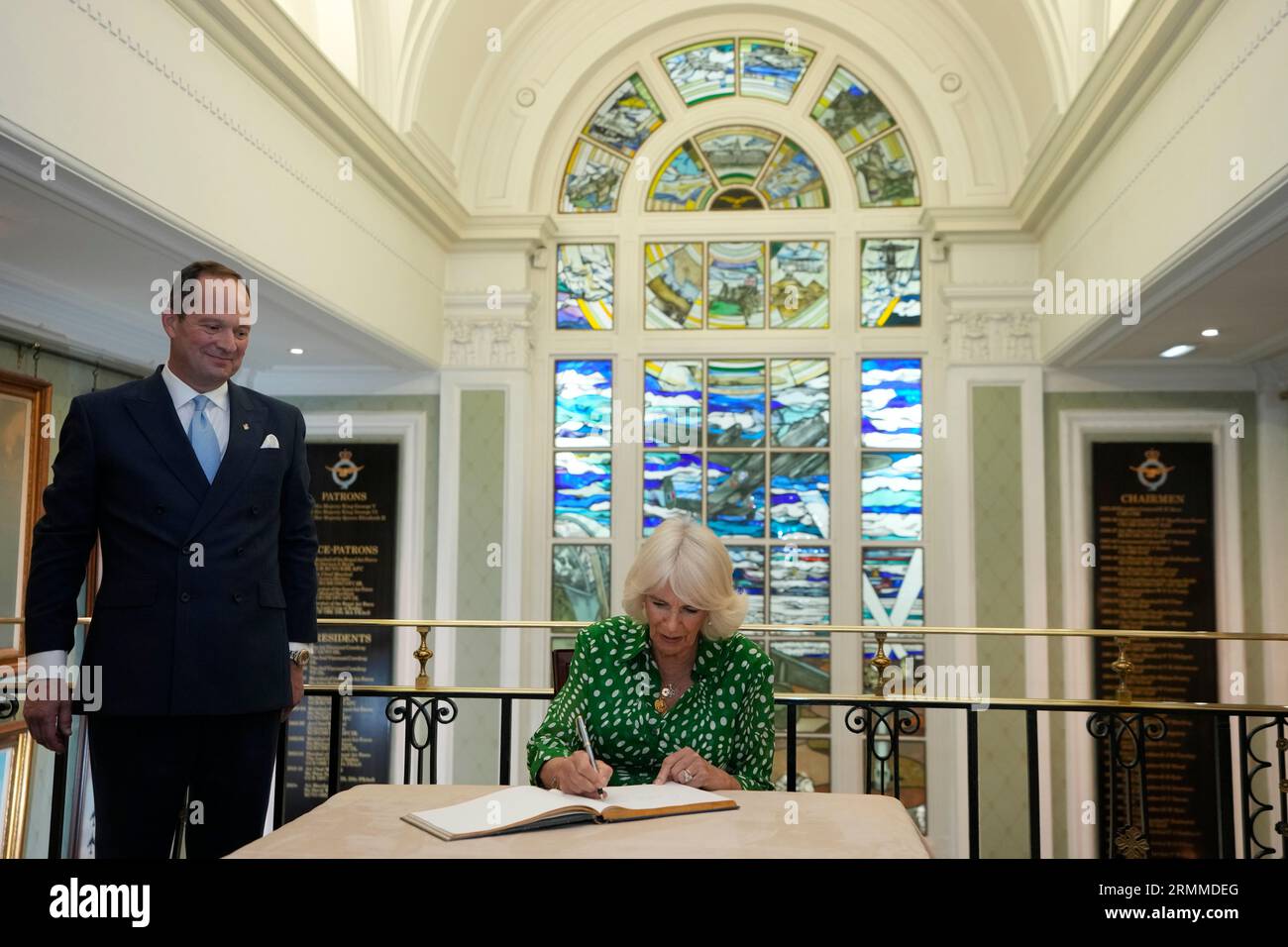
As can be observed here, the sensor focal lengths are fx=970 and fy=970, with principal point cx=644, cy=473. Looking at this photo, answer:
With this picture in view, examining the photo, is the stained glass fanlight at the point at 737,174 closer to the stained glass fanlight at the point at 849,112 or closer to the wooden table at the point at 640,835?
the stained glass fanlight at the point at 849,112

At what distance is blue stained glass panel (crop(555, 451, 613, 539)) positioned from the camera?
273 inches

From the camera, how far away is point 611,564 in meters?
6.85

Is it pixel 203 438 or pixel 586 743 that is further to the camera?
pixel 203 438

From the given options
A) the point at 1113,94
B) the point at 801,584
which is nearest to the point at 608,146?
the point at 801,584

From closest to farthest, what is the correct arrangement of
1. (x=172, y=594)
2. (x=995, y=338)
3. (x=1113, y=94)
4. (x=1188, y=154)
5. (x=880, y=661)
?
(x=172, y=594)
(x=880, y=661)
(x=1188, y=154)
(x=1113, y=94)
(x=995, y=338)

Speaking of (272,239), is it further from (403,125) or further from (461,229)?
(461,229)

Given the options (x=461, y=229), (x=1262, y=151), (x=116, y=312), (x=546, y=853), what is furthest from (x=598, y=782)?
(x=461, y=229)

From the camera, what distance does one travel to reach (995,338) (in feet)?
20.9

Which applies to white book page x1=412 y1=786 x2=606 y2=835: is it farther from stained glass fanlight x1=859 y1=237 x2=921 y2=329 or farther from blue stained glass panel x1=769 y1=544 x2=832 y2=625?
stained glass fanlight x1=859 y1=237 x2=921 y2=329

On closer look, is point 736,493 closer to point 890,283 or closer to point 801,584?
point 801,584

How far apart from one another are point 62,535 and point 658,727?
1.33m

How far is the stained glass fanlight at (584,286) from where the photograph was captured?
7.10 m

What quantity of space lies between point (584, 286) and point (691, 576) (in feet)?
17.3

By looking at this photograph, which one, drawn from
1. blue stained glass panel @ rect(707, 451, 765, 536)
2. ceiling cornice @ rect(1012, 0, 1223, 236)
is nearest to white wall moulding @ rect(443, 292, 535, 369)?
blue stained glass panel @ rect(707, 451, 765, 536)
